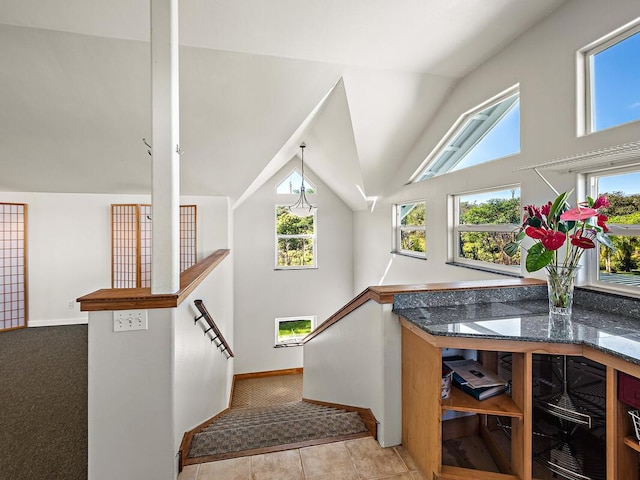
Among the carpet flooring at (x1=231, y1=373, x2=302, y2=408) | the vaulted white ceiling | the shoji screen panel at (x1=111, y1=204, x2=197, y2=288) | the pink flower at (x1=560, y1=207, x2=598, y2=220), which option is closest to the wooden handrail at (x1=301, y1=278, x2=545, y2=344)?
the pink flower at (x1=560, y1=207, x2=598, y2=220)

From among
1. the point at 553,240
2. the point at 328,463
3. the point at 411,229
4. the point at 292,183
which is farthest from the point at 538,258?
the point at 292,183

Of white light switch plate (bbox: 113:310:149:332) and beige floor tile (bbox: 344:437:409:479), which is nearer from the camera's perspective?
white light switch plate (bbox: 113:310:149:332)

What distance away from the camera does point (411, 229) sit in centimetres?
472

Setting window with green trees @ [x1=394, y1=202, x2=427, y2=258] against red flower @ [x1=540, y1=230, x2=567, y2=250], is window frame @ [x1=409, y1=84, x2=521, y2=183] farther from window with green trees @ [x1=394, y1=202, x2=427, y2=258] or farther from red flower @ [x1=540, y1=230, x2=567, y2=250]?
red flower @ [x1=540, y1=230, x2=567, y2=250]

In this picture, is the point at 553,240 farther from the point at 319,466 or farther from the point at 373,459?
the point at 319,466

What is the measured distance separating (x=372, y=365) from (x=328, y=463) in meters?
0.60

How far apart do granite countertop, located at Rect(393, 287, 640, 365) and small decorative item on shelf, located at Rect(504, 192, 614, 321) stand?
146 millimetres

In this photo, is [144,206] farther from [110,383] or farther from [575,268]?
[575,268]

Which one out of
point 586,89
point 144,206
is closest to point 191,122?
point 144,206

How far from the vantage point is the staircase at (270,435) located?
5.96 ft

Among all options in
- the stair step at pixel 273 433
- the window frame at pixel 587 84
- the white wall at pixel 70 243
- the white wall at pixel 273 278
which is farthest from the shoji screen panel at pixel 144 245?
the window frame at pixel 587 84

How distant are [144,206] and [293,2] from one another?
3982mm

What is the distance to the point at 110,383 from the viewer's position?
4.98 ft

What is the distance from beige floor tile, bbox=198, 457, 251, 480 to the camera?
1.61 meters
